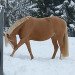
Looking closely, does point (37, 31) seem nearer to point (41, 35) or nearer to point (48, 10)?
point (41, 35)

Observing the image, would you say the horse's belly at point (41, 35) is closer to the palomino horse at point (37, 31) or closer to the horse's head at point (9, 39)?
the palomino horse at point (37, 31)

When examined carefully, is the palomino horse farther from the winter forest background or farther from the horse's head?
the winter forest background

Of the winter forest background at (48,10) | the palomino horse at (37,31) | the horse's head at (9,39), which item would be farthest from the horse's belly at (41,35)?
the winter forest background at (48,10)

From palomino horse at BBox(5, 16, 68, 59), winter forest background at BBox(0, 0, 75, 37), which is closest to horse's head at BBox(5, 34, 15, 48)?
palomino horse at BBox(5, 16, 68, 59)

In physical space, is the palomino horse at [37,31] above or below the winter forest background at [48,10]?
above

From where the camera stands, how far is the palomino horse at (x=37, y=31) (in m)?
8.91

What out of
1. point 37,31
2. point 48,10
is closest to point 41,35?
point 37,31

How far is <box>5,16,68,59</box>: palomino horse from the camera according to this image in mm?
8906

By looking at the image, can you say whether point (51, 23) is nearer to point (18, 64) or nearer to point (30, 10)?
point (18, 64)

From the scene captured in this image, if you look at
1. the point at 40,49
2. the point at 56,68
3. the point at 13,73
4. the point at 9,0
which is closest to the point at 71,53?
the point at 40,49

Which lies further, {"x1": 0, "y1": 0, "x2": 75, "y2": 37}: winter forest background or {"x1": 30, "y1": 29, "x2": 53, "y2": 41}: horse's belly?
{"x1": 0, "y1": 0, "x2": 75, "y2": 37}: winter forest background

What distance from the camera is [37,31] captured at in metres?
9.12

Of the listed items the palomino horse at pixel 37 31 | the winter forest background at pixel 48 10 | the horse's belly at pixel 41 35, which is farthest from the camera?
the winter forest background at pixel 48 10

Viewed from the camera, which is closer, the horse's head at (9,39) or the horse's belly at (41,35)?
the horse's head at (9,39)
